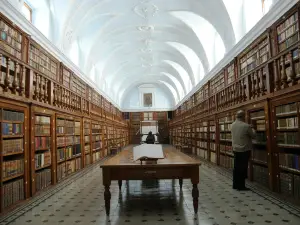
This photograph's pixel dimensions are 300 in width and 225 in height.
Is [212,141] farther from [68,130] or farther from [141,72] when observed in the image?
[141,72]

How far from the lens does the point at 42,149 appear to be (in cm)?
634

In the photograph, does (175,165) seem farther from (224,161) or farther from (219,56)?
(219,56)

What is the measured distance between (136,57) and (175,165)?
16399 mm

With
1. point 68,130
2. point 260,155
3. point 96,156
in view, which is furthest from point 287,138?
point 96,156

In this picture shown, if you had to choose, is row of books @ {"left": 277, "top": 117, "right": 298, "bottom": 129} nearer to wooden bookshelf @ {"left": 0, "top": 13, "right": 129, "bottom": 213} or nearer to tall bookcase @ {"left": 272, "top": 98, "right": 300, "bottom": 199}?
tall bookcase @ {"left": 272, "top": 98, "right": 300, "bottom": 199}

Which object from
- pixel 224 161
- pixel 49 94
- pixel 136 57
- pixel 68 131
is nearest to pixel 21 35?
pixel 49 94

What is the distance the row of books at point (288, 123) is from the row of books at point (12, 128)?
5.07 metres

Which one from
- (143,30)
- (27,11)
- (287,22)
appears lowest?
(287,22)

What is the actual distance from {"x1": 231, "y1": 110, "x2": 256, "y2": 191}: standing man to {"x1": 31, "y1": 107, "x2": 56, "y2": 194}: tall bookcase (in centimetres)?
432

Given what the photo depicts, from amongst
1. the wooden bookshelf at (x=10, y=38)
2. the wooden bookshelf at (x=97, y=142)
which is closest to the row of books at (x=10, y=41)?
the wooden bookshelf at (x=10, y=38)

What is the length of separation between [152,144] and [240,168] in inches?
93.9

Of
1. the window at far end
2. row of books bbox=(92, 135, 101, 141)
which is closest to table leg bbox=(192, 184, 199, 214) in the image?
the window at far end

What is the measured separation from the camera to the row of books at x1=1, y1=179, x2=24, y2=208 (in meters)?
4.55

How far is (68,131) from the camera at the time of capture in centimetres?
841
